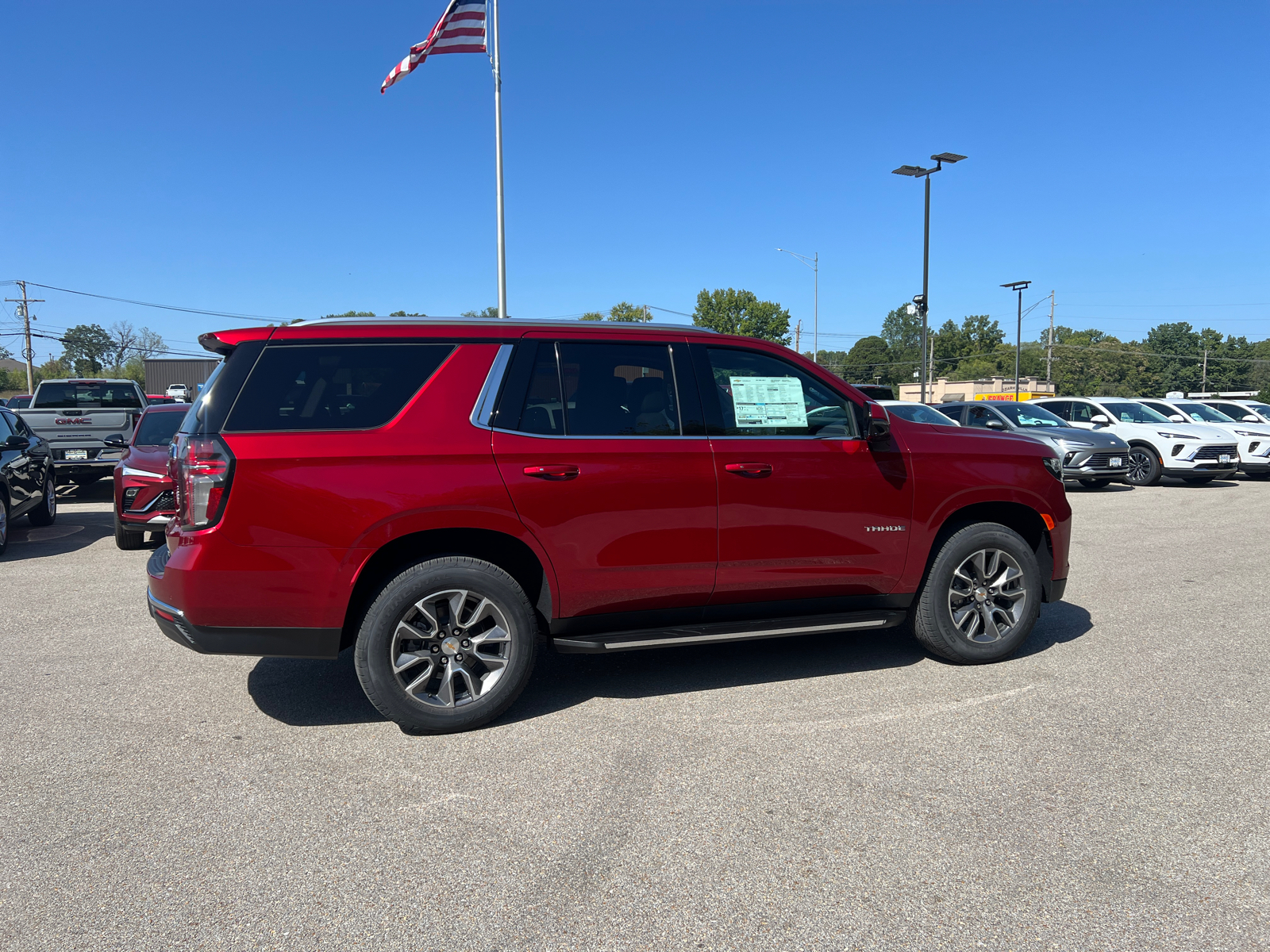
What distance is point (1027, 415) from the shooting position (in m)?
17.2

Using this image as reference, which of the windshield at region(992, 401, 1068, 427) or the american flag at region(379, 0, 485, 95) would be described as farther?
the windshield at region(992, 401, 1068, 427)

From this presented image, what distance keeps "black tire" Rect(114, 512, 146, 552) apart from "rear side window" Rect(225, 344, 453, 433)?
6253 millimetres

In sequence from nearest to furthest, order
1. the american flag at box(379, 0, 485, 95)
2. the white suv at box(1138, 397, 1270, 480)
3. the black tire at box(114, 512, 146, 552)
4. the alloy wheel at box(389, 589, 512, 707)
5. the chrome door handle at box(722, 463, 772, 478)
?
the alloy wheel at box(389, 589, 512, 707) → the chrome door handle at box(722, 463, 772, 478) → the black tire at box(114, 512, 146, 552) → the american flag at box(379, 0, 485, 95) → the white suv at box(1138, 397, 1270, 480)

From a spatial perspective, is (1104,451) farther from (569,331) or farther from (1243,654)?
(569,331)

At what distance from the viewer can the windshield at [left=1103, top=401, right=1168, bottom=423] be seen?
17312mm

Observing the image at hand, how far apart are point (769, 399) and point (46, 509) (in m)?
10.5

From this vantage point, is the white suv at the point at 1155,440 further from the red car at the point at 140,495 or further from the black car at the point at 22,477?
the black car at the point at 22,477

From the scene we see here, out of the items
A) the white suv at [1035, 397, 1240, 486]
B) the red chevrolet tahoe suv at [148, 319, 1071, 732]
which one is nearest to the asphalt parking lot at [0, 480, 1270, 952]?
the red chevrolet tahoe suv at [148, 319, 1071, 732]

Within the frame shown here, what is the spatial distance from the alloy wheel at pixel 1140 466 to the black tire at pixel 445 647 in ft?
52.5

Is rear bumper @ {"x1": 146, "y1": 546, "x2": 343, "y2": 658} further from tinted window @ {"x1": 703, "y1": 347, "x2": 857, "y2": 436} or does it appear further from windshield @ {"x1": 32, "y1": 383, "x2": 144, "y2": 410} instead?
windshield @ {"x1": 32, "y1": 383, "x2": 144, "y2": 410}

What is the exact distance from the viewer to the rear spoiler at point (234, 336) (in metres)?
4.02

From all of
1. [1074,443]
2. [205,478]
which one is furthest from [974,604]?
[1074,443]

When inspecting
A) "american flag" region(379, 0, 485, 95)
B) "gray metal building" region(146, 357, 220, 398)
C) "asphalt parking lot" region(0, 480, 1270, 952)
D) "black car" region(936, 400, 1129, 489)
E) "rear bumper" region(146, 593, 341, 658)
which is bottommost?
"asphalt parking lot" region(0, 480, 1270, 952)

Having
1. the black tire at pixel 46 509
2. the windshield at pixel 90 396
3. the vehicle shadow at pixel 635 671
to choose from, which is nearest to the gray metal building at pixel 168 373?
the windshield at pixel 90 396
